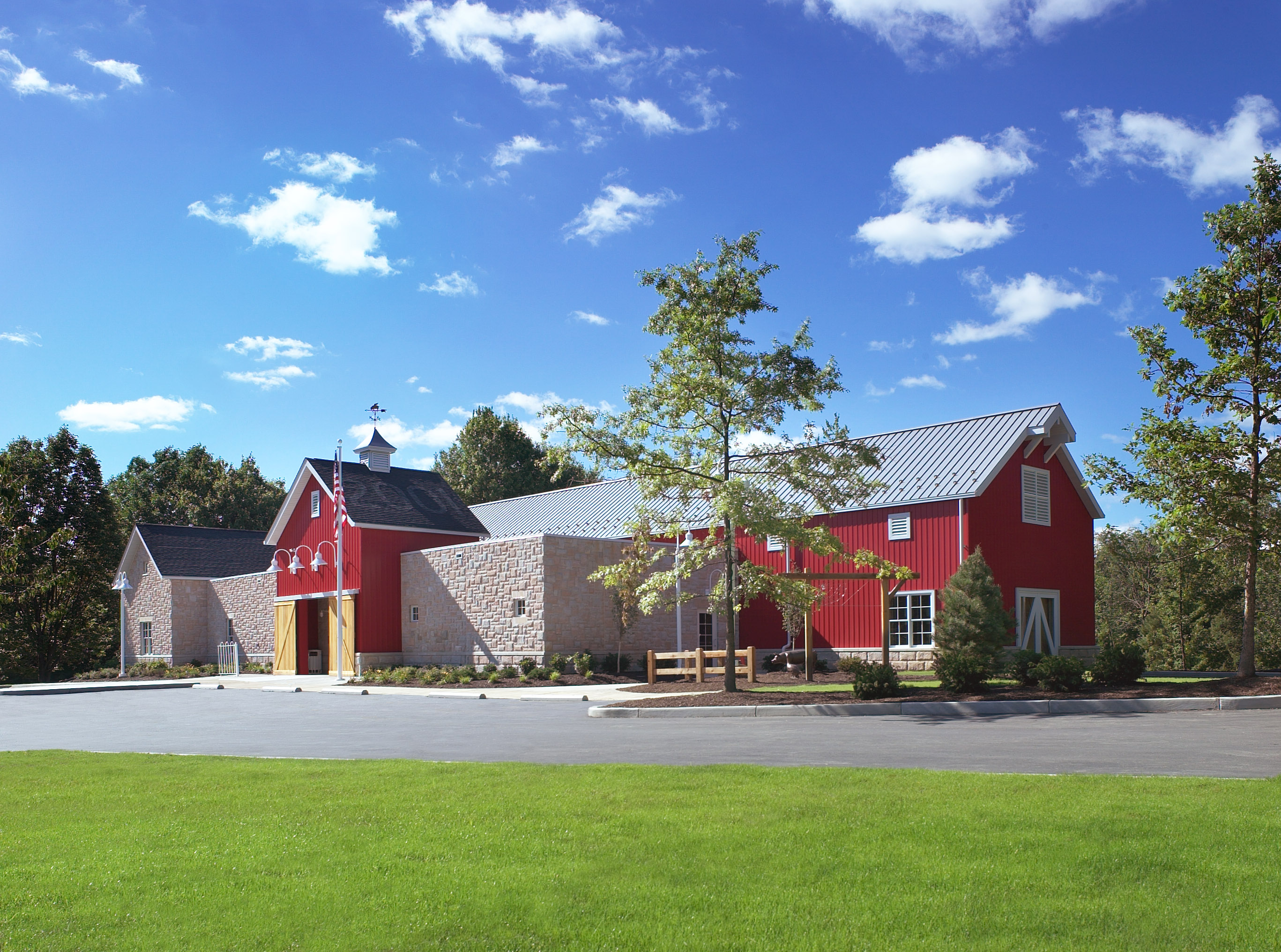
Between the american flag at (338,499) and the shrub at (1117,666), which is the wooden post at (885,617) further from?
the american flag at (338,499)

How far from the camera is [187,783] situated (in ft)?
30.4

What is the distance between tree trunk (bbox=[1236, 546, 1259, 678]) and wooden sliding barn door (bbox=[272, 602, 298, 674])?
29108mm

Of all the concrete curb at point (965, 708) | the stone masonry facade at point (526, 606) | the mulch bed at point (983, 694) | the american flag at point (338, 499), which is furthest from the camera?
the american flag at point (338, 499)

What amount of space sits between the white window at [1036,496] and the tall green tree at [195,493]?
51.1 m

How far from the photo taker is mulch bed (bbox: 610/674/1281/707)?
16875 millimetres

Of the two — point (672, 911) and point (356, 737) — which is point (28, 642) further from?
point (672, 911)

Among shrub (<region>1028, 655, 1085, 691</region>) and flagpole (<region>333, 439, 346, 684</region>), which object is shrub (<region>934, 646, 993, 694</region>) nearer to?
shrub (<region>1028, 655, 1085, 691</region>)

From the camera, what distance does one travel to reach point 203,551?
4606cm

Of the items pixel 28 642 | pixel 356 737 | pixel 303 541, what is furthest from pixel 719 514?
pixel 28 642

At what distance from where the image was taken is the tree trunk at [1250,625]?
18.5 metres

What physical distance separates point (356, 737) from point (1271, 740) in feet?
37.1

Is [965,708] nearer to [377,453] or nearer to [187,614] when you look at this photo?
[377,453]

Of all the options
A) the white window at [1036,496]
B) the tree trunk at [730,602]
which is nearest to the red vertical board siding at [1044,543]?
the white window at [1036,496]

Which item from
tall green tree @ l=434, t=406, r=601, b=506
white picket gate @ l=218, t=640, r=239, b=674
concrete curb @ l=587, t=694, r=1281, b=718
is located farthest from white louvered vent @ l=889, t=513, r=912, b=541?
tall green tree @ l=434, t=406, r=601, b=506
